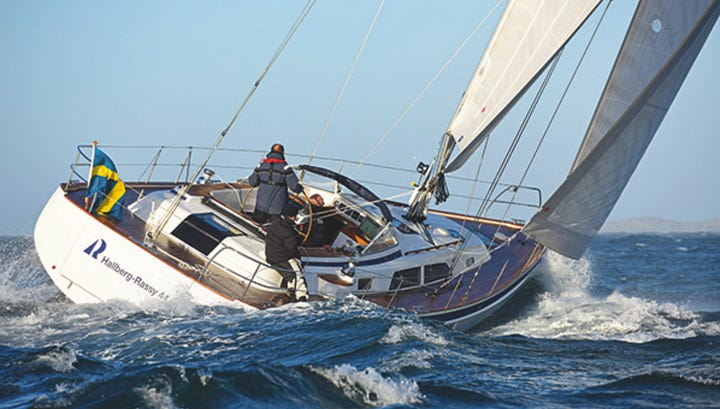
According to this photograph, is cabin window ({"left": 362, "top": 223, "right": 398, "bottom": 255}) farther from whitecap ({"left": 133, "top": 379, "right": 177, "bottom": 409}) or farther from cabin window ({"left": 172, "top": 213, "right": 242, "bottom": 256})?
whitecap ({"left": 133, "top": 379, "right": 177, "bottom": 409})

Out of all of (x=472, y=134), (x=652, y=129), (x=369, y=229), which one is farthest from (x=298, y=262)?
(x=652, y=129)

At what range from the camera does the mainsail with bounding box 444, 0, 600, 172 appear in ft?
34.0

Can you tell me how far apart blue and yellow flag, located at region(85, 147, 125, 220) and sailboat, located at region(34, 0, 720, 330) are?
2 cm

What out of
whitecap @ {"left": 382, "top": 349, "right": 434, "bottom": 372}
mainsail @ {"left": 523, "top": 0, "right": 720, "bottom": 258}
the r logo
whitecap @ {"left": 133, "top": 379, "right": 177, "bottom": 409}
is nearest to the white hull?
the r logo

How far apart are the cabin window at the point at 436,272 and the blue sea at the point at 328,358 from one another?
1017 millimetres

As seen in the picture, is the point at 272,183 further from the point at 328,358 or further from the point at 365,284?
the point at 328,358

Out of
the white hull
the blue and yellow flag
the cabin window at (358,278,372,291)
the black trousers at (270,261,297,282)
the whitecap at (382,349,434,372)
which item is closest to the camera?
Result: the whitecap at (382,349,434,372)

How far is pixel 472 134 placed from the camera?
1084cm

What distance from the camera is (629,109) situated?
32.3 feet

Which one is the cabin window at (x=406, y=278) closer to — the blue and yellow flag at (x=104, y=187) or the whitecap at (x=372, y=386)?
the whitecap at (x=372, y=386)

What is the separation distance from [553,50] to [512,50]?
0.56 meters

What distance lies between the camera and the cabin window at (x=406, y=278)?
11.1 m

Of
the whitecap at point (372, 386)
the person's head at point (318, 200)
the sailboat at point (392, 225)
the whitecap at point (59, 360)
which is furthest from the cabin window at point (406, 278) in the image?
the whitecap at point (59, 360)

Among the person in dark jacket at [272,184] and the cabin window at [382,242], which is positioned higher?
the person in dark jacket at [272,184]
